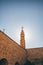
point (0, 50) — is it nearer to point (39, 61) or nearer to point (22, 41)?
point (39, 61)

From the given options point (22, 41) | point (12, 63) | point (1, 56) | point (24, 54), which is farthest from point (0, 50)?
point (22, 41)

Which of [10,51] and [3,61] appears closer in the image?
[3,61]

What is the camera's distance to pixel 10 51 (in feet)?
78.3

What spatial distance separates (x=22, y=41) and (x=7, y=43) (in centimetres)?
738

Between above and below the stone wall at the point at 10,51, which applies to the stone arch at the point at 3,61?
below

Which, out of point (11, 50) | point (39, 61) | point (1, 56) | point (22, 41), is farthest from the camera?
point (22, 41)

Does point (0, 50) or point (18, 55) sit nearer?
point (0, 50)

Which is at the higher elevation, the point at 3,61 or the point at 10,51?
the point at 10,51

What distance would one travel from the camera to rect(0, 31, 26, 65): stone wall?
2294 centimetres

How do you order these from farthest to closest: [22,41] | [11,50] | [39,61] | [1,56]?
[22,41] → [39,61] → [11,50] → [1,56]

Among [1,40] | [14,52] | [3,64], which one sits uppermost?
[1,40]

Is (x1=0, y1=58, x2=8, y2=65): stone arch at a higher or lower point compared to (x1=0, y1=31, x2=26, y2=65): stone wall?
lower

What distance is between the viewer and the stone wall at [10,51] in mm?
22936

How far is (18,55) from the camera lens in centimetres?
2520
